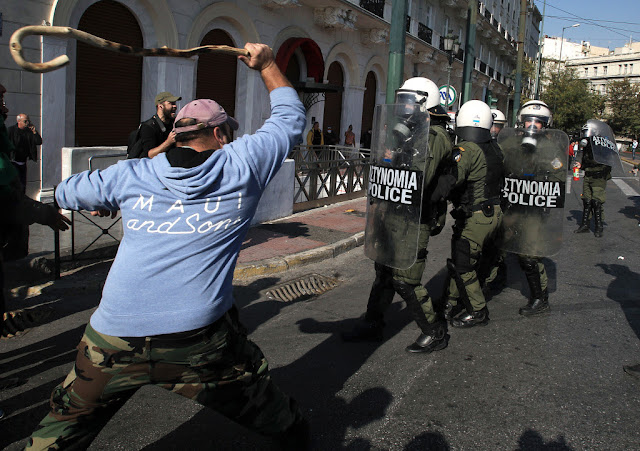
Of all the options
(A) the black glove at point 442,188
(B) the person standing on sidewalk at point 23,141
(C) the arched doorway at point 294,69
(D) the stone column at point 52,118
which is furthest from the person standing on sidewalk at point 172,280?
(C) the arched doorway at point 294,69

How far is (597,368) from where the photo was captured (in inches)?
158

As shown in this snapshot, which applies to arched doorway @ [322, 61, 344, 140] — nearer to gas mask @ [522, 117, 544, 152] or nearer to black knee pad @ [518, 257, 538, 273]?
gas mask @ [522, 117, 544, 152]

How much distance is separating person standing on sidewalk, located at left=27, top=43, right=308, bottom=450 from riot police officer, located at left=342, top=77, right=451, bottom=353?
78.2 inches

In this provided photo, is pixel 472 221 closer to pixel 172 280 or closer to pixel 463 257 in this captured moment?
pixel 463 257

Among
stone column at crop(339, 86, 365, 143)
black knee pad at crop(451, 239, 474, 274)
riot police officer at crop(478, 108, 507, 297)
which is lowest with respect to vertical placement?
riot police officer at crop(478, 108, 507, 297)

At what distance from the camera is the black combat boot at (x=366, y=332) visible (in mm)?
4352

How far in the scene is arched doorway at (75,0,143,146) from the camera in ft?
34.3

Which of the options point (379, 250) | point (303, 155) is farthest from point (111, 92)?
point (379, 250)

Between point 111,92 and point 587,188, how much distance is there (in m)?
9.18

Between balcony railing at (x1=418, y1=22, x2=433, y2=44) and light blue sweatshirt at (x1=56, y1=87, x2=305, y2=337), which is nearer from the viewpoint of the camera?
light blue sweatshirt at (x1=56, y1=87, x2=305, y2=337)

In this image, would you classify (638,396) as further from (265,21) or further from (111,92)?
(265,21)

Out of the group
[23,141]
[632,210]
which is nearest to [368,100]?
[632,210]

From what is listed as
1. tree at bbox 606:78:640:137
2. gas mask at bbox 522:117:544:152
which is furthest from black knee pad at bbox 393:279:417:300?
tree at bbox 606:78:640:137

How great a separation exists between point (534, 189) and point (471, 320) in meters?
1.39
